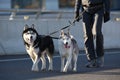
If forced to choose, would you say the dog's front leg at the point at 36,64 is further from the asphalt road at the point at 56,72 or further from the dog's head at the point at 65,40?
the dog's head at the point at 65,40

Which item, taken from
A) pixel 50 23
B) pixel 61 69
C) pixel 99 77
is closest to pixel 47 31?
pixel 50 23

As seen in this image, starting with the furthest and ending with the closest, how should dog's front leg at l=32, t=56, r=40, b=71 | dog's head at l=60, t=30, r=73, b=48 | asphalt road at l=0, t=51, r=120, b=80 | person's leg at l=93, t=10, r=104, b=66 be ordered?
1. person's leg at l=93, t=10, r=104, b=66
2. dog's front leg at l=32, t=56, r=40, b=71
3. dog's head at l=60, t=30, r=73, b=48
4. asphalt road at l=0, t=51, r=120, b=80

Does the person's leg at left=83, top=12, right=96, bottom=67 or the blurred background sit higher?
the person's leg at left=83, top=12, right=96, bottom=67

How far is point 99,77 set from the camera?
1218 centimetres

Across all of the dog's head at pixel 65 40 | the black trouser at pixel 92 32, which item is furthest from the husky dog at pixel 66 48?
the black trouser at pixel 92 32

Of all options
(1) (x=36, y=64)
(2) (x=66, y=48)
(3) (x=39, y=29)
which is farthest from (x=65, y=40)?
(3) (x=39, y=29)

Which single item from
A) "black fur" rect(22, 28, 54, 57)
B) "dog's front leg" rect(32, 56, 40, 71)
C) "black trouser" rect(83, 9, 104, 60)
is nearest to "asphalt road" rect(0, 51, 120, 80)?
"dog's front leg" rect(32, 56, 40, 71)

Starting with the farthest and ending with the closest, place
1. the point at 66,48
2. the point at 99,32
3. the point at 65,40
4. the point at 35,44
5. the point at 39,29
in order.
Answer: the point at 39,29 < the point at 99,32 < the point at 35,44 < the point at 66,48 < the point at 65,40

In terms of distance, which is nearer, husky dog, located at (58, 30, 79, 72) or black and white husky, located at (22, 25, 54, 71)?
husky dog, located at (58, 30, 79, 72)

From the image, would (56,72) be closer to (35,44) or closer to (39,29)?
(35,44)

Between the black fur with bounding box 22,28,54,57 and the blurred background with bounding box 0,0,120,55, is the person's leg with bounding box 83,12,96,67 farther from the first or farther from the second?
the blurred background with bounding box 0,0,120,55

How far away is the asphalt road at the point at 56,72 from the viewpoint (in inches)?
480

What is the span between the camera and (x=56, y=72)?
519 inches

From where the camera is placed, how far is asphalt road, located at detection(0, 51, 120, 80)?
12180mm
